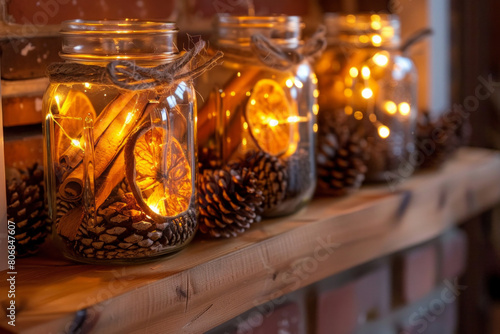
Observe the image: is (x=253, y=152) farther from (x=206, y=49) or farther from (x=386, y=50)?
(x=386, y=50)

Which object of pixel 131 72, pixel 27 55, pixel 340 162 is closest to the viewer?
pixel 131 72

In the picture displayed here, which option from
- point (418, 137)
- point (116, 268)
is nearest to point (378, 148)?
point (418, 137)

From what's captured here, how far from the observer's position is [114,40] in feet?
1.77

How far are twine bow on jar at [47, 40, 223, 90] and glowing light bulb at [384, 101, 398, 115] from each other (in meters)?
0.34

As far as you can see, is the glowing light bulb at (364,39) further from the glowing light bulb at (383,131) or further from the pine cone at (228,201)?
the pine cone at (228,201)

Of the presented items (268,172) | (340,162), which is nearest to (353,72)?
(340,162)

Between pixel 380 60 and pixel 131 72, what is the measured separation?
427 millimetres

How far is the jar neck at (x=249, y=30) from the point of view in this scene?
0.68 metres

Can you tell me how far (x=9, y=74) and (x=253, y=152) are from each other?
0.82 feet

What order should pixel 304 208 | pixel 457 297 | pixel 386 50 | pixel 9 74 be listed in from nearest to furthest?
pixel 9 74 < pixel 304 208 < pixel 386 50 < pixel 457 297

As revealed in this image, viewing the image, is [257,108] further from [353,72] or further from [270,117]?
[353,72]

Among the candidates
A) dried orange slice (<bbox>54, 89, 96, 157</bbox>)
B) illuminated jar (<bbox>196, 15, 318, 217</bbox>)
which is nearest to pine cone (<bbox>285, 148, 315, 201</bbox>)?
illuminated jar (<bbox>196, 15, 318, 217</bbox>)

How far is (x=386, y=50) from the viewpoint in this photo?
33.5 inches

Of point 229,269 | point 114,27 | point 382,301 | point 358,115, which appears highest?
point 114,27
